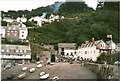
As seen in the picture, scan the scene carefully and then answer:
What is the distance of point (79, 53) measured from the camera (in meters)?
12.3

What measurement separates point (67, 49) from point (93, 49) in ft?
12.7

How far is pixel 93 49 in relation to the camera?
10586mm

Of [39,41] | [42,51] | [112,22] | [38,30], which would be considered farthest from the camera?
[38,30]

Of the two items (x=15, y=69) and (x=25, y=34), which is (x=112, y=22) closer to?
(x=15, y=69)

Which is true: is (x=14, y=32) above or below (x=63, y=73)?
above

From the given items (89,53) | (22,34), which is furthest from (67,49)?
(22,34)

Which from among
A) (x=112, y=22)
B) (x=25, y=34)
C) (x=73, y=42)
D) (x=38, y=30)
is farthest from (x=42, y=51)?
(x=38, y=30)

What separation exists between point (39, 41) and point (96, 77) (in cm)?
876

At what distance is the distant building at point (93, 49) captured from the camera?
393 inches

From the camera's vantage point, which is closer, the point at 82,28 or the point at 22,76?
the point at 22,76

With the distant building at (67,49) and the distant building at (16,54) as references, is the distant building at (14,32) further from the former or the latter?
the distant building at (16,54)

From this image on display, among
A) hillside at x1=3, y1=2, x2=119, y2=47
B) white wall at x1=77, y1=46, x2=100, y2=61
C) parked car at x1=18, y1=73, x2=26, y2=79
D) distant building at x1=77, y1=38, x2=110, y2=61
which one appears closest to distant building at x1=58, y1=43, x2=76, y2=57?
hillside at x1=3, y1=2, x2=119, y2=47

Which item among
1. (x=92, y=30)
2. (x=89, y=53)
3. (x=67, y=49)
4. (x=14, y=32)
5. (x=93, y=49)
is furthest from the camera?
(x=14, y=32)

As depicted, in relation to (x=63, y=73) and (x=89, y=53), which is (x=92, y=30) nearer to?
(x=89, y=53)
